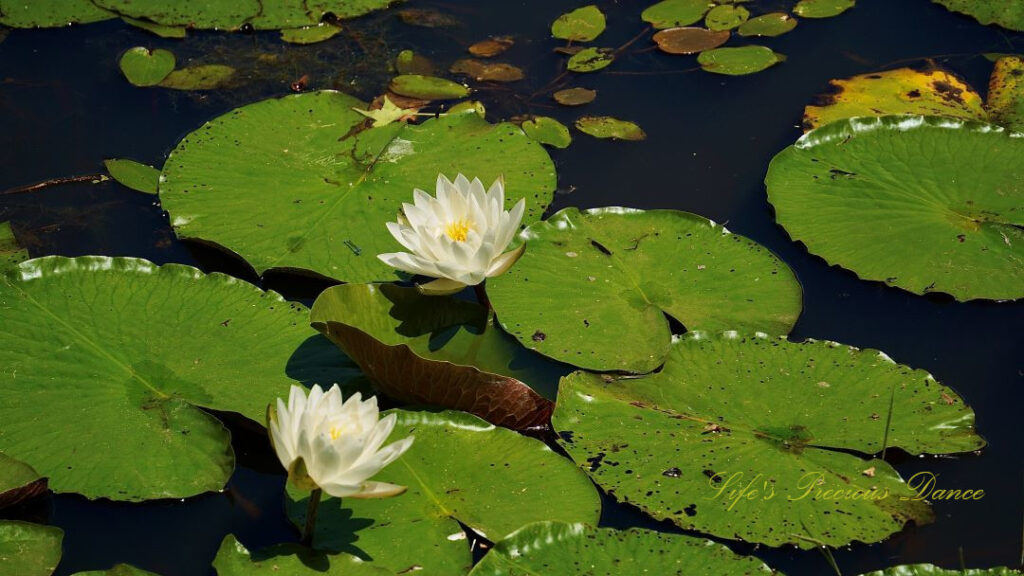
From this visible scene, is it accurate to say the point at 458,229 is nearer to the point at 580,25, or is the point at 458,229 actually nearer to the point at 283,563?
the point at 283,563

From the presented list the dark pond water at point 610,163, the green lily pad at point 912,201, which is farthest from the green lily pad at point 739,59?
the green lily pad at point 912,201

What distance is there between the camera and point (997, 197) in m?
4.05

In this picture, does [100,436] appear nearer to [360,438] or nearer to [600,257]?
[360,438]

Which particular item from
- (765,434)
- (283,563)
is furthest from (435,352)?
(765,434)

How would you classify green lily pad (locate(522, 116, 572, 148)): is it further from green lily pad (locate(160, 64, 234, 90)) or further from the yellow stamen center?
green lily pad (locate(160, 64, 234, 90))

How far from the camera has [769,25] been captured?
540 centimetres

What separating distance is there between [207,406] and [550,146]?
7.18 ft

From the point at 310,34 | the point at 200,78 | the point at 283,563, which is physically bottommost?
the point at 283,563

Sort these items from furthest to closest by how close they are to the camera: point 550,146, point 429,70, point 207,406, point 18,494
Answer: point 429,70 < point 550,146 < point 207,406 < point 18,494

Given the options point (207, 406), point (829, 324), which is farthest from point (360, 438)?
point (829, 324)

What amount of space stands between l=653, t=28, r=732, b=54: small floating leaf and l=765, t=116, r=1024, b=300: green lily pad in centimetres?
113

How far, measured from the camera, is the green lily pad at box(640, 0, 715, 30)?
215 inches

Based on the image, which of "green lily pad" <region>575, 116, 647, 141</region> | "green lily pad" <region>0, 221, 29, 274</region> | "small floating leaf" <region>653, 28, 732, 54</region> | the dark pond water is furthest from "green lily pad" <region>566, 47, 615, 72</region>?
"green lily pad" <region>0, 221, 29, 274</region>

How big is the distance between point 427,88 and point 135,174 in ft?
4.95
